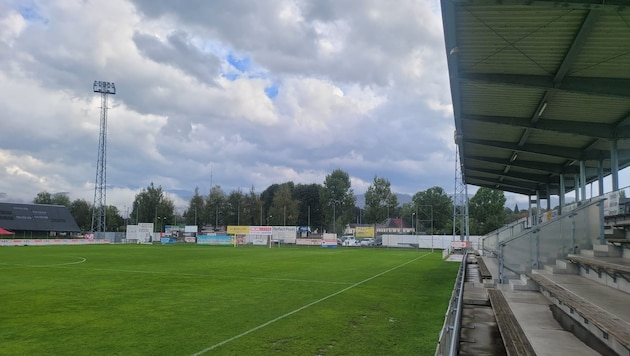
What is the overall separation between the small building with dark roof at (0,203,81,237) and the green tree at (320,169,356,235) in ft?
184

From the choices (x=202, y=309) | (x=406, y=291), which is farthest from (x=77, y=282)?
(x=406, y=291)

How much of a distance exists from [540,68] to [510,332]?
740 cm

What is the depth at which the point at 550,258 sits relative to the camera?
1143 cm

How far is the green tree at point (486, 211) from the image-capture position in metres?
98.0

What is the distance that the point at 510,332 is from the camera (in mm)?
6305

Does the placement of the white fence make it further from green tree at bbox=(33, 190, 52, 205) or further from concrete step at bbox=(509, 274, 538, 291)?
green tree at bbox=(33, 190, 52, 205)

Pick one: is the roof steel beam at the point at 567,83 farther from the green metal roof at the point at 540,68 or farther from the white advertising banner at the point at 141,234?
the white advertising banner at the point at 141,234

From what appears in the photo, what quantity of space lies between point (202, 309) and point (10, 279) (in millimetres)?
11565

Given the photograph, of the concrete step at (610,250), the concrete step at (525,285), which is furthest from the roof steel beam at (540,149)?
the concrete step at (610,250)

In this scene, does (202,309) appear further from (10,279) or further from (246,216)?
(246,216)

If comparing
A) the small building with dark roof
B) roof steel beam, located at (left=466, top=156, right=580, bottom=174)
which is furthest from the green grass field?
the small building with dark roof

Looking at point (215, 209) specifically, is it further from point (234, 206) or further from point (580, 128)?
point (580, 128)

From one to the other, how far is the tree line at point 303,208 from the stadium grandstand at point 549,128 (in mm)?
88278

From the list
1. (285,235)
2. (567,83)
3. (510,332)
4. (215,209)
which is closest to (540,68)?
(567,83)
